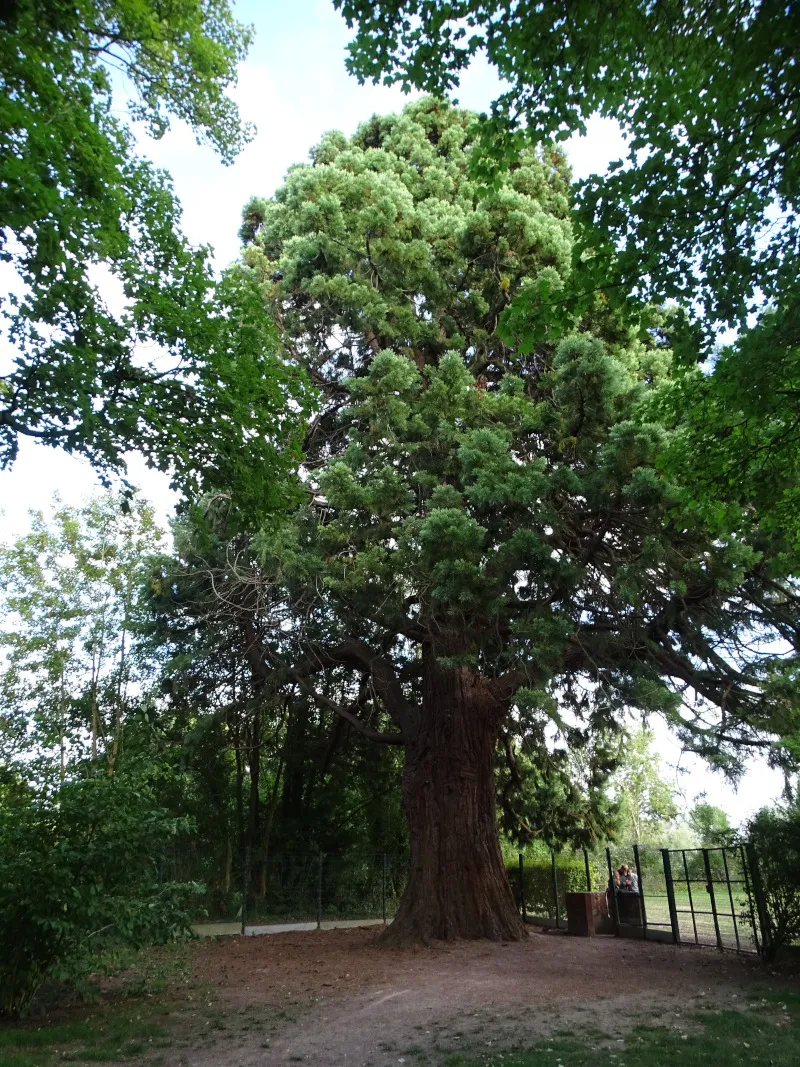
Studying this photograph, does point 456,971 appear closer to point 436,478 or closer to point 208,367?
point 436,478

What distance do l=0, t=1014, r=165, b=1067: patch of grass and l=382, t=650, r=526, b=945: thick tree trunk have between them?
609cm

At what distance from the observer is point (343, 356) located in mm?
14031

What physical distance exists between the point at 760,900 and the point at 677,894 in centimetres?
410

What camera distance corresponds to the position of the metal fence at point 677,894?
1028 centimetres

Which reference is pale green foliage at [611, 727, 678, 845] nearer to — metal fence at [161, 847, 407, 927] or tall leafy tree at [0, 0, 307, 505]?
metal fence at [161, 847, 407, 927]

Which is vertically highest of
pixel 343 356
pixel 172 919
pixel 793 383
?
pixel 343 356

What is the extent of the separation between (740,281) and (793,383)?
1.19m

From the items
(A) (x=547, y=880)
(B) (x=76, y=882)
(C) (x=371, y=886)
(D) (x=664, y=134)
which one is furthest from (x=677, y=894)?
(D) (x=664, y=134)

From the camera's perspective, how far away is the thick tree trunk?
39.5 feet

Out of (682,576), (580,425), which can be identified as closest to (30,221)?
(580,425)

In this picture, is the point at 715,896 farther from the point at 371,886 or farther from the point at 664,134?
the point at 664,134

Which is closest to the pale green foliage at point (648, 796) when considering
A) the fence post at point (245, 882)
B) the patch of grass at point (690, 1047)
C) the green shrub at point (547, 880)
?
the green shrub at point (547, 880)

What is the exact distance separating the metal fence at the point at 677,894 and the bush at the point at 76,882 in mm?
7481

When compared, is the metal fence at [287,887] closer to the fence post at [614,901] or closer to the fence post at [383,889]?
the fence post at [383,889]
